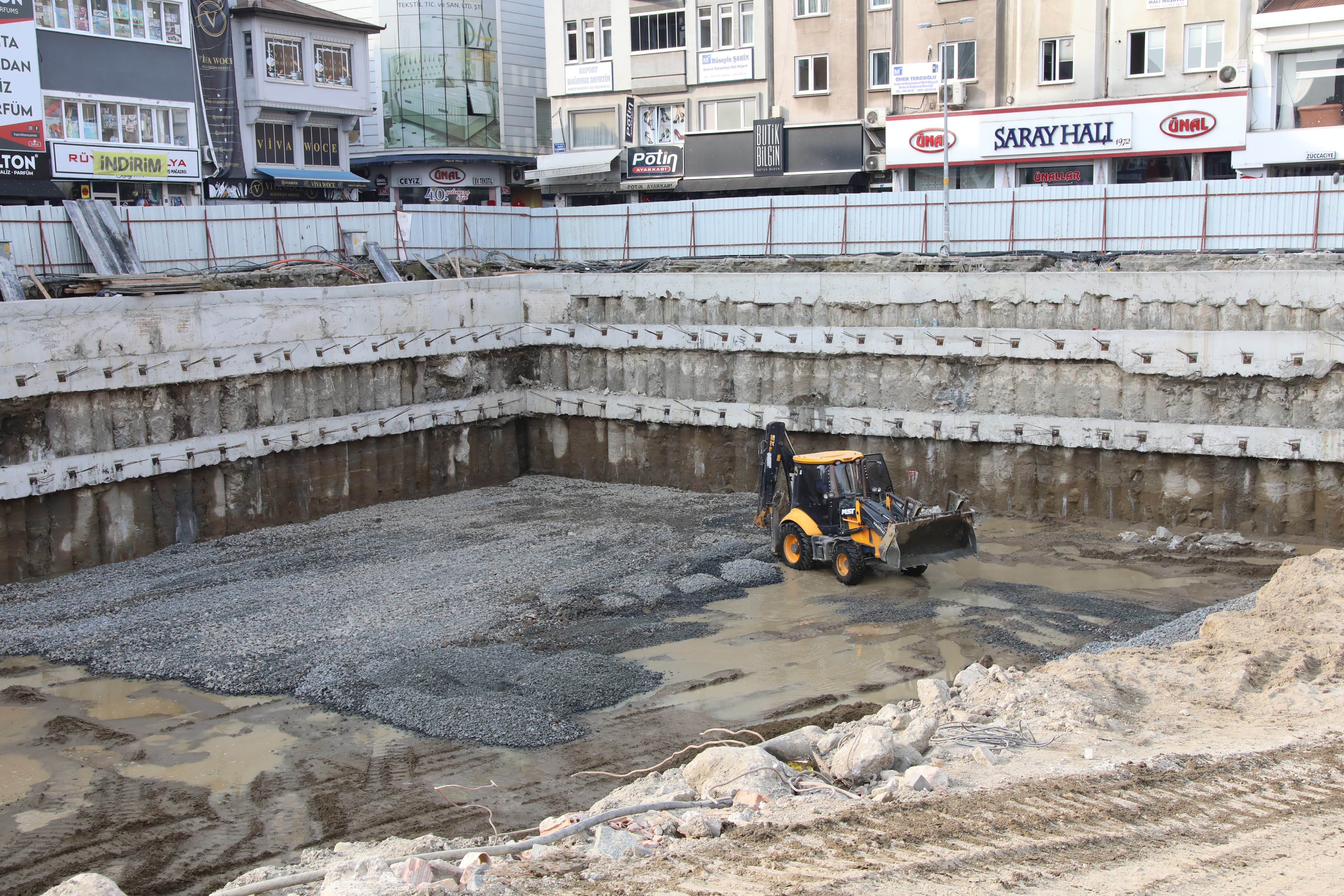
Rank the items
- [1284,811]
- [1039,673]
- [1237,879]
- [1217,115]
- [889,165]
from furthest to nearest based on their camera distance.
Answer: [889,165]
[1217,115]
[1039,673]
[1284,811]
[1237,879]

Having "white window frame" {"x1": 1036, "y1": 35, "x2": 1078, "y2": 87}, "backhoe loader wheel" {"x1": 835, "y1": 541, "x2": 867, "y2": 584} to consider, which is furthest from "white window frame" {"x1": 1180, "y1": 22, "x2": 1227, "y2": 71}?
"backhoe loader wheel" {"x1": 835, "y1": 541, "x2": 867, "y2": 584}

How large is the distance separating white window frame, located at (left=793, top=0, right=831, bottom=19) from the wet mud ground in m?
22.2

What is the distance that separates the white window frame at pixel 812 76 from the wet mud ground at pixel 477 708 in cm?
2128

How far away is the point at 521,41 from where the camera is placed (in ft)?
147

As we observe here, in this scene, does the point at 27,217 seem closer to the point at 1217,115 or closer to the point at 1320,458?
the point at 1320,458

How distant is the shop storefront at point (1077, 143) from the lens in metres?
28.2

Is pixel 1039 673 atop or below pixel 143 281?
below

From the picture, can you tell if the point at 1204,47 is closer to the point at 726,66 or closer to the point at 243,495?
the point at 726,66

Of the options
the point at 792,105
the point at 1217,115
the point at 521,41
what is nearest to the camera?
the point at 1217,115

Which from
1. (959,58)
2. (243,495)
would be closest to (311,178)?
(959,58)

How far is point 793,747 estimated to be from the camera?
8953mm

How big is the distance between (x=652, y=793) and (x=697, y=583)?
6.80 m

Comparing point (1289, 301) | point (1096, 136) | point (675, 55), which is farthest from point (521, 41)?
point (1289, 301)

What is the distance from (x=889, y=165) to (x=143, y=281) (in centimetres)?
2105
